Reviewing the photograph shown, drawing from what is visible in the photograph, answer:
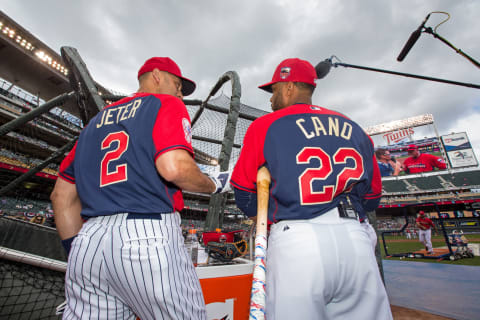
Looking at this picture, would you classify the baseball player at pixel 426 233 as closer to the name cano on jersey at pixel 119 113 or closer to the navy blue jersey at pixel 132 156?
the navy blue jersey at pixel 132 156

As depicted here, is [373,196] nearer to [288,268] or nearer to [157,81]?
[288,268]

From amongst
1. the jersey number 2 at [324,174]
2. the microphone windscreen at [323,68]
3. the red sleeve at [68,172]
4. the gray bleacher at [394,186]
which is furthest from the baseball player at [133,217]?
the gray bleacher at [394,186]

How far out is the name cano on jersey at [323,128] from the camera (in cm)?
120

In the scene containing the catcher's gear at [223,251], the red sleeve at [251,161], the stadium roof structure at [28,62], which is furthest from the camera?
the stadium roof structure at [28,62]

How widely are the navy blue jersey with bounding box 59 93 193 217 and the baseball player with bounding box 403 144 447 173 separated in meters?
36.9

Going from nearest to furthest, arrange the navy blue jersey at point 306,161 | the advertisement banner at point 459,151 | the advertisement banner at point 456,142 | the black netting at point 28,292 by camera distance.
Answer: the navy blue jersey at point 306,161, the black netting at point 28,292, the advertisement banner at point 459,151, the advertisement banner at point 456,142

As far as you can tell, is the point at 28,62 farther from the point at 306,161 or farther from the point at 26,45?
the point at 306,161

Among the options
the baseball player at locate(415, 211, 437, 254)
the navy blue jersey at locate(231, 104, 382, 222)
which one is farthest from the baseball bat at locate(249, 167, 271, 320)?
the baseball player at locate(415, 211, 437, 254)

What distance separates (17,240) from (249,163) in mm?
2604

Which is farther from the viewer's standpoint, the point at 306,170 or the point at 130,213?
the point at 306,170

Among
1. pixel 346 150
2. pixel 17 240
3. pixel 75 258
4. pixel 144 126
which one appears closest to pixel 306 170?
pixel 346 150

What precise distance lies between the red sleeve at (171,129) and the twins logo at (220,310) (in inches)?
42.4

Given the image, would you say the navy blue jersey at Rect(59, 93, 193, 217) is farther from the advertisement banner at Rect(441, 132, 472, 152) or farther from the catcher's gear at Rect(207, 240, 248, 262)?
the advertisement banner at Rect(441, 132, 472, 152)

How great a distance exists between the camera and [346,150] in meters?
1.19
